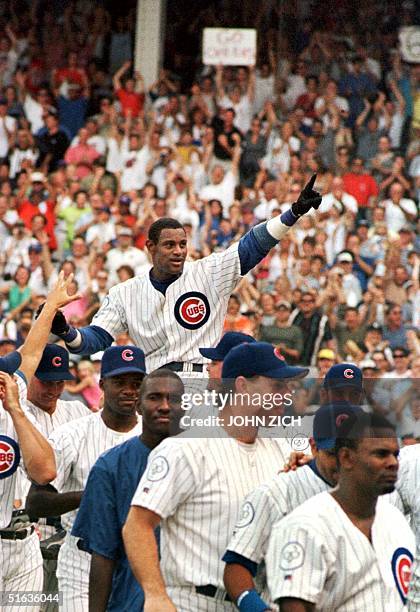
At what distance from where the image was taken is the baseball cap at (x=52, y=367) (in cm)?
855

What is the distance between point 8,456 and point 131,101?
1468 centimetres

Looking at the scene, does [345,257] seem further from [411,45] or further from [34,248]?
[411,45]

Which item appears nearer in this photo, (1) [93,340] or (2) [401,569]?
(2) [401,569]

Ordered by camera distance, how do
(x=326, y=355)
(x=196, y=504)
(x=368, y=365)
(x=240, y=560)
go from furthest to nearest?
1. (x=368, y=365)
2. (x=326, y=355)
3. (x=196, y=504)
4. (x=240, y=560)

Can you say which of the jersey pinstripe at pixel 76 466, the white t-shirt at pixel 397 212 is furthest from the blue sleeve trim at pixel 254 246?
the white t-shirt at pixel 397 212

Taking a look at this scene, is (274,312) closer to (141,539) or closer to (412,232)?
(412,232)

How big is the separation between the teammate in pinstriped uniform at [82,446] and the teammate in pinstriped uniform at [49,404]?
0.56 metres

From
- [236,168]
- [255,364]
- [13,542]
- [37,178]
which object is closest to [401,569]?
[255,364]

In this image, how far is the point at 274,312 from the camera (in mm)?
15992

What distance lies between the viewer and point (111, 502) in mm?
6434

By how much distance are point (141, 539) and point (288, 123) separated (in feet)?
50.1

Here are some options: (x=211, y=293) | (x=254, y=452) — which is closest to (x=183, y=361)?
(x=211, y=293)

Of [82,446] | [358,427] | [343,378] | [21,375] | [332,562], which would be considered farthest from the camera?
[21,375]

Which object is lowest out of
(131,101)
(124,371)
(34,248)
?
(124,371)
